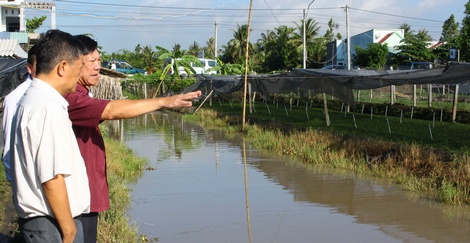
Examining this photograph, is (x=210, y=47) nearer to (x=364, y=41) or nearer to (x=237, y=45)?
(x=237, y=45)

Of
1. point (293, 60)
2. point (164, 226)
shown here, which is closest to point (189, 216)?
point (164, 226)

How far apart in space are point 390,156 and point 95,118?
29.4ft

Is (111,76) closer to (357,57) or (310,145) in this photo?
(310,145)

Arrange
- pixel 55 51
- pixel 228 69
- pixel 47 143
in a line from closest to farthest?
pixel 47 143
pixel 55 51
pixel 228 69

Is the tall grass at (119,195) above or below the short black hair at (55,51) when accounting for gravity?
below

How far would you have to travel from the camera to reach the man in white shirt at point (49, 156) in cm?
248

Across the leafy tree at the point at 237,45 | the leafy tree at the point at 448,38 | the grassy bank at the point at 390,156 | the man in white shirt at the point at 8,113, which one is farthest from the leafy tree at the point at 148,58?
the man in white shirt at the point at 8,113

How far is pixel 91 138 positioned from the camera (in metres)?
3.14

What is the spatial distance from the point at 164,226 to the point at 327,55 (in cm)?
4485

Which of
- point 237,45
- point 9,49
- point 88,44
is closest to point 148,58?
point 237,45

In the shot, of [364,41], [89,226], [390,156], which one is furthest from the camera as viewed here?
[364,41]

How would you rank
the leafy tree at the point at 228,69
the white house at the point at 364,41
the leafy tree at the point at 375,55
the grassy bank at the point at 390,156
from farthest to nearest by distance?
the white house at the point at 364,41 → the leafy tree at the point at 375,55 → the leafy tree at the point at 228,69 → the grassy bank at the point at 390,156

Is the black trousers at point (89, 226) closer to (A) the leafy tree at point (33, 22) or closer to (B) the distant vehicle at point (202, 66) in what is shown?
(B) the distant vehicle at point (202, 66)

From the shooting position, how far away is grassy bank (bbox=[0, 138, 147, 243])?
592 cm
